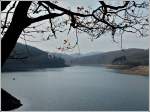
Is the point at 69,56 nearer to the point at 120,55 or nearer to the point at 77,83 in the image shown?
the point at 120,55

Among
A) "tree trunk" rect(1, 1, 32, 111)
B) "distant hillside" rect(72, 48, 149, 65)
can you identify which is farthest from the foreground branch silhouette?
"distant hillside" rect(72, 48, 149, 65)

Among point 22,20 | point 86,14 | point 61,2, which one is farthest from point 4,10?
point 86,14

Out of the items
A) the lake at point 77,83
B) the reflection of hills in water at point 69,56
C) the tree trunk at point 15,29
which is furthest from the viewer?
the lake at point 77,83

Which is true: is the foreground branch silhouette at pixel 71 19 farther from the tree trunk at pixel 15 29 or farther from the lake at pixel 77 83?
the lake at pixel 77 83

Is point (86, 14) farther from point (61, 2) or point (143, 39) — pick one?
point (143, 39)

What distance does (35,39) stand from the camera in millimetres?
2041

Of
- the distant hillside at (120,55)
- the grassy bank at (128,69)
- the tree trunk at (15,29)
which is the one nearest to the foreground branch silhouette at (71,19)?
the tree trunk at (15,29)

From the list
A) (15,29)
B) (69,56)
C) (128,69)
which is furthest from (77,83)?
(15,29)

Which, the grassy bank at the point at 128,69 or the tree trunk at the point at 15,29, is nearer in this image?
the tree trunk at the point at 15,29

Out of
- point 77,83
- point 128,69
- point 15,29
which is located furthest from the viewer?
point 77,83

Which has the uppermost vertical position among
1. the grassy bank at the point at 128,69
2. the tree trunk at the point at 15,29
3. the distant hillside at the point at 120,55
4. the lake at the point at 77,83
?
the tree trunk at the point at 15,29

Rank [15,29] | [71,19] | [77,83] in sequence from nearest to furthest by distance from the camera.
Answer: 1. [15,29]
2. [71,19]
3. [77,83]

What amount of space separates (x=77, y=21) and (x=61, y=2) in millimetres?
169

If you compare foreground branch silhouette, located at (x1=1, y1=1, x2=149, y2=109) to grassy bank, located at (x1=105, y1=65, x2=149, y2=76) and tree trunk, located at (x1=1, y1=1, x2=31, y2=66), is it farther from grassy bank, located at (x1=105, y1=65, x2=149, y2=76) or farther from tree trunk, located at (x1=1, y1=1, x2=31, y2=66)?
grassy bank, located at (x1=105, y1=65, x2=149, y2=76)
